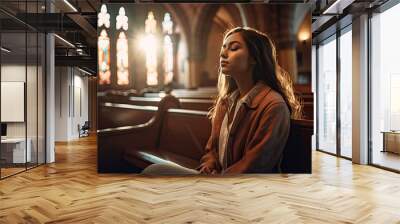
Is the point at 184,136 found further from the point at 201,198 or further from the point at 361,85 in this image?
the point at 361,85

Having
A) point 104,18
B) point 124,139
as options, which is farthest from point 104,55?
point 124,139

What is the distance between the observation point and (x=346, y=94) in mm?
9117

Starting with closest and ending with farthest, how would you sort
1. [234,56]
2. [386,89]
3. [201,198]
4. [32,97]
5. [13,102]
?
[201,198] < [234,56] < [13,102] < [386,89] < [32,97]

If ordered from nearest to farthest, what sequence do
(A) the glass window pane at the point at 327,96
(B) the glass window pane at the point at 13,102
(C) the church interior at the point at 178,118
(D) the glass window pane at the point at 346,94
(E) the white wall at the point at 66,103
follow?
1. (C) the church interior at the point at 178,118
2. (B) the glass window pane at the point at 13,102
3. (D) the glass window pane at the point at 346,94
4. (A) the glass window pane at the point at 327,96
5. (E) the white wall at the point at 66,103

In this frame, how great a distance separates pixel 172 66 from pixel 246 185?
7.30 ft

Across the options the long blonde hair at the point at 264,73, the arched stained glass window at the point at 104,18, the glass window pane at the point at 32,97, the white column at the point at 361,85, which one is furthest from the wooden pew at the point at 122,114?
the white column at the point at 361,85

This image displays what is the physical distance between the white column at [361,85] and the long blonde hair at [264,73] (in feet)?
8.78

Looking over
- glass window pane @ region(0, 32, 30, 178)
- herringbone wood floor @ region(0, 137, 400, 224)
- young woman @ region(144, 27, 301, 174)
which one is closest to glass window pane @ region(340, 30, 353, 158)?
herringbone wood floor @ region(0, 137, 400, 224)

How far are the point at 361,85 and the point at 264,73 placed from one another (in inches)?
123

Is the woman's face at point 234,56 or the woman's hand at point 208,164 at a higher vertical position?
the woman's face at point 234,56

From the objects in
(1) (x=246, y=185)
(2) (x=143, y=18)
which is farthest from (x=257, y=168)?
(2) (x=143, y=18)

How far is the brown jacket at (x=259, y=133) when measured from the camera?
599 centimetres

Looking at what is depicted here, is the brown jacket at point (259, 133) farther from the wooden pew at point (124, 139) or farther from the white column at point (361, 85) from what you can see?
the white column at point (361, 85)

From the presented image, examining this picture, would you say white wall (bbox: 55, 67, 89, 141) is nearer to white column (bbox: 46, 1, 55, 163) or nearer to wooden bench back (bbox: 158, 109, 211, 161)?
white column (bbox: 46, 1, 55, 163)
